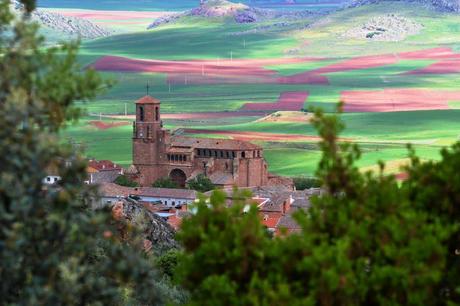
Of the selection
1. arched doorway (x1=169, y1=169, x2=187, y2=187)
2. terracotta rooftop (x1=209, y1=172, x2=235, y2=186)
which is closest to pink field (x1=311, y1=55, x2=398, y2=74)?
arched doorway (x1=169, y1=169, x2=187, y2=187)

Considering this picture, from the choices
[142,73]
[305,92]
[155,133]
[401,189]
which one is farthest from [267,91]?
[401,189]

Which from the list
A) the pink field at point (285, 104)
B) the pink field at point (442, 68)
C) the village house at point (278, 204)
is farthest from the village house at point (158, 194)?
the pink field at point (442, 68)

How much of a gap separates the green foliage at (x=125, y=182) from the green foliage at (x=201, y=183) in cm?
305

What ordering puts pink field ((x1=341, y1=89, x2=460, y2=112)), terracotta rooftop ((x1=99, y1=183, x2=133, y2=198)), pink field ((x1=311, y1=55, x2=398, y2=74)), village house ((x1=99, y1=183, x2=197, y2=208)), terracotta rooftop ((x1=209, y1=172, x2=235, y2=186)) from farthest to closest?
1. pink field ((x1=311, y1=55, x2=398, y2=74))
2. pink field ((x1=341, y1=89, x2=460, y2=112))
3. terracotta rooftop ((x1=209, y1=172, x2=235, y2=186))
4. village house ((x1=99, y1=183, x2=197, y2=208))
5. terracotta rooftop ((x1=99, y1=183, x2=133, y2=198))

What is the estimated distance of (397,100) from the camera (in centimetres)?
13375

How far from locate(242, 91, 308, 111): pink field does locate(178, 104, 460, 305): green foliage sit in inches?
4534

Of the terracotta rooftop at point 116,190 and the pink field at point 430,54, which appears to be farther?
the pink field at point 430,54

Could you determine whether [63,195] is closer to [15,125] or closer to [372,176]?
[15,125]

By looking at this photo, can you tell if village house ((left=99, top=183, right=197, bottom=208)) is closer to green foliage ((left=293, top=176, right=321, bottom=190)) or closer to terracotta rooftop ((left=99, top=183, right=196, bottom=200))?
terracotta rooftop ((left=99, top=183, right=196, bottom=200))

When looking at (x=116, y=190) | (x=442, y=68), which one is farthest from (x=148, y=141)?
(x=442, y=68)

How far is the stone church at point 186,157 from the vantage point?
3223 inches

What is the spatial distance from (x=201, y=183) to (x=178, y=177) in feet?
16.3

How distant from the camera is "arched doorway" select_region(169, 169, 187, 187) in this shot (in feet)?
271

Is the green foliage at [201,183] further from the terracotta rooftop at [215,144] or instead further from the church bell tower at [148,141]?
the church bell tower at [148,141]
